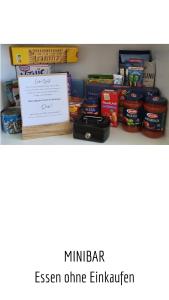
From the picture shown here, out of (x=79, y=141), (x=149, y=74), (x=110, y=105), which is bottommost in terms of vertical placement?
(x=79, y=141)

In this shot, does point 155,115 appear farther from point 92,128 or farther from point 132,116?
point 92,128

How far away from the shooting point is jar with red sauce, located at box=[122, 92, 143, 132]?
118 centimetres

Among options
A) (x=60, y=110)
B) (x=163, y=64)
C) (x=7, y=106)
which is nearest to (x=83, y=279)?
(x=60, y=110)

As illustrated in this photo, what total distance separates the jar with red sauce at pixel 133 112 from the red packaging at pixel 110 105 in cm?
4

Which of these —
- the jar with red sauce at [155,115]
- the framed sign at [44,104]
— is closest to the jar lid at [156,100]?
the jar with red sauce at [155,115]

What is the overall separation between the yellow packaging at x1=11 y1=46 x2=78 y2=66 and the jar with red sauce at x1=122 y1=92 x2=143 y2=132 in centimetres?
30

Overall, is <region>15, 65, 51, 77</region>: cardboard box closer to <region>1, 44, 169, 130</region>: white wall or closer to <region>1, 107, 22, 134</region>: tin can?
<region>1, 44, 169, 130</region>: white wall

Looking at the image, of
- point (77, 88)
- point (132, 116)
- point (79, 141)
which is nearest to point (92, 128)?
point (79, 141)

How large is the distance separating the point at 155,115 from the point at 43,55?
0.51 metres

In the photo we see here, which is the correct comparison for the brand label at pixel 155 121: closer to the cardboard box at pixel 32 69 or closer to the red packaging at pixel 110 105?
the red packaging at pixel 110 105

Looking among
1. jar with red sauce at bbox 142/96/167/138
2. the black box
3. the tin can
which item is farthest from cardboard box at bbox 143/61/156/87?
the tin can

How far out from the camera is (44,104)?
116cm

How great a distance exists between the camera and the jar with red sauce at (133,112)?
118 cm
